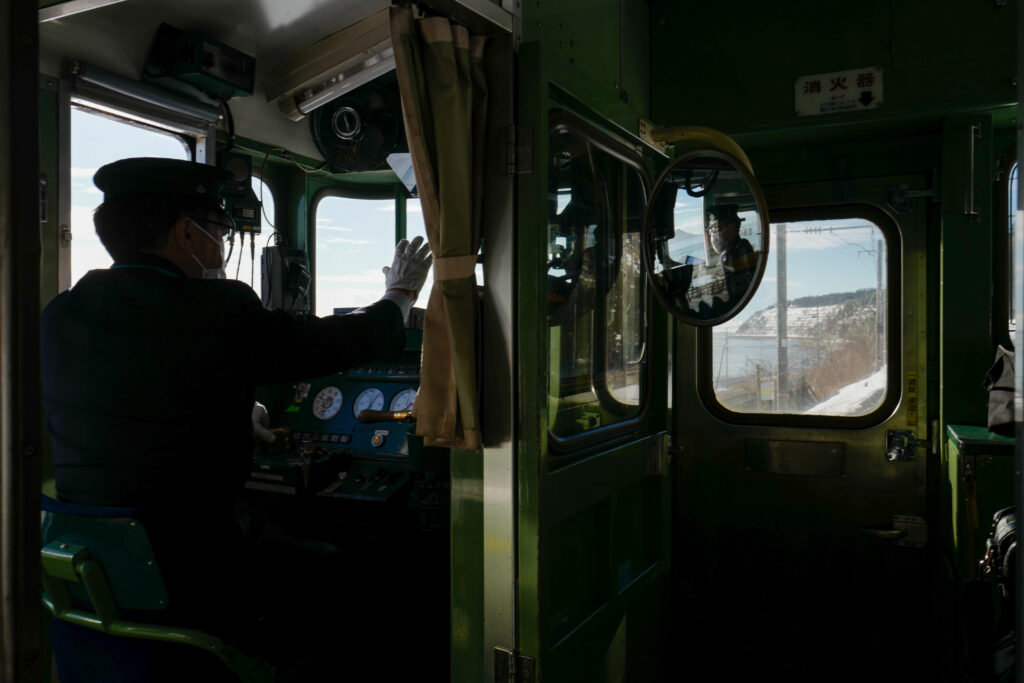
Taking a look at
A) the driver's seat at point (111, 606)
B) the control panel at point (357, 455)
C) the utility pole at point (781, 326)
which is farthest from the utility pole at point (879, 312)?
the driver's seat at point (111, 606)

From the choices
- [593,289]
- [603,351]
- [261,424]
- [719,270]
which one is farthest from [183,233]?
[719,270]

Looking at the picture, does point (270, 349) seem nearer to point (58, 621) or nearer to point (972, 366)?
point (58, 621)

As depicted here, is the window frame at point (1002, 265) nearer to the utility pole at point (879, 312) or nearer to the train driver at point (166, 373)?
the utility pole at point (879, 312)

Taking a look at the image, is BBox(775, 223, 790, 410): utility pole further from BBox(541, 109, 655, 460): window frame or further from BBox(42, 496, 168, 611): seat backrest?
BBox(42, 496, 168, 611): seat backrest

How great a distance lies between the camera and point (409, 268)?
2.62 m

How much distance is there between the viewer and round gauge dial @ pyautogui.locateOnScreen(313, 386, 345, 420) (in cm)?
386

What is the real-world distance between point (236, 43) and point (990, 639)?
394 cm

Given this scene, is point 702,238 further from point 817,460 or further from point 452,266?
point 817,460

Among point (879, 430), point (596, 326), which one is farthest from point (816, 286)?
point (596, 326)

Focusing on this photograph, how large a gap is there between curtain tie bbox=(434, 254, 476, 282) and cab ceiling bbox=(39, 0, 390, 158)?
175cm

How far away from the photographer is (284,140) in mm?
4043

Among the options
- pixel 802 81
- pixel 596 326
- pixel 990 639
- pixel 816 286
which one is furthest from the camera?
pixel 816 286

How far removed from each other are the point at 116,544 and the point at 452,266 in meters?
1.12

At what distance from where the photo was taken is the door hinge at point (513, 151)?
6.50ft
